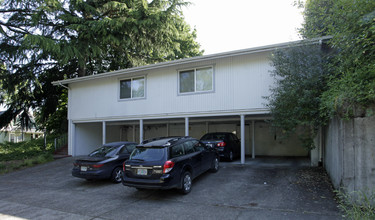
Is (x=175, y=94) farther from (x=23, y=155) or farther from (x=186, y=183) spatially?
(x=23, y=155)

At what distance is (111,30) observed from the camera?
1566 cm

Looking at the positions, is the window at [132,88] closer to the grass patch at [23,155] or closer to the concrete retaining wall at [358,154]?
the grass patch at [23,155]

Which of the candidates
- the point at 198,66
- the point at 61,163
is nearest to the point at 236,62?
the point at 198,66

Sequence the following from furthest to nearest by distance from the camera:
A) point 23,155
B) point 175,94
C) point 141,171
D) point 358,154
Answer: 1. point 23,155
2. point 175,94
3. point 141,171
4. point 358,154

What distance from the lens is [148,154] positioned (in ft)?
21.5

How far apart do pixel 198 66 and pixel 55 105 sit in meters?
14.5

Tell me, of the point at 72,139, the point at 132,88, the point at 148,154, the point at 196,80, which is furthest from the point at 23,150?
the point at 148,154

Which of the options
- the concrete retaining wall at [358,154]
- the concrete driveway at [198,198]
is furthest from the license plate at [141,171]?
the concrete retaining wall at [358,154]

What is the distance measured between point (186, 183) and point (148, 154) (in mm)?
1375

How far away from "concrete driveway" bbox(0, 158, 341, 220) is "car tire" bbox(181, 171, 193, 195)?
17 cm

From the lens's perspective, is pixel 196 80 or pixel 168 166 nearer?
pixel 168 166

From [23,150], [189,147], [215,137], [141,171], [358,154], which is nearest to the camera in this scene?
[358,154]

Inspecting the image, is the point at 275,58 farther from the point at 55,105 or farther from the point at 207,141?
the point at 55,105

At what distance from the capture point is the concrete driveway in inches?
207
